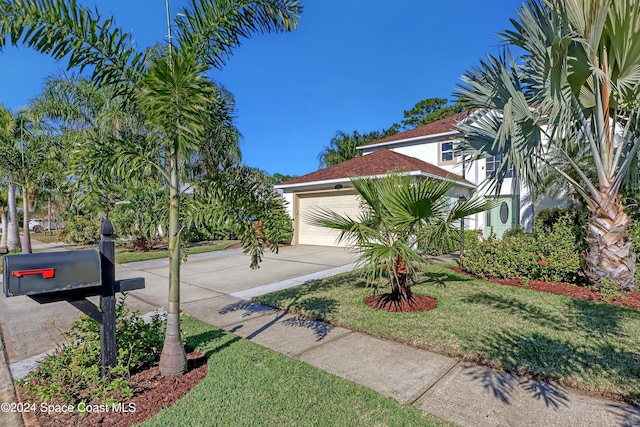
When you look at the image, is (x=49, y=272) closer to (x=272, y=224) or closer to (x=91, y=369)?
(x=91, y=369)

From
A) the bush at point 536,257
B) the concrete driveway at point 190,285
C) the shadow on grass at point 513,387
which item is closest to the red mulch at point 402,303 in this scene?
the shadow on grass at point 513,387

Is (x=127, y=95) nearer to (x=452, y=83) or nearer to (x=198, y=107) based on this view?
(x=198, y=107)

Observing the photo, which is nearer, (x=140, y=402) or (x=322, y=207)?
(x=140, y=402)

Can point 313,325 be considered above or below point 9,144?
below

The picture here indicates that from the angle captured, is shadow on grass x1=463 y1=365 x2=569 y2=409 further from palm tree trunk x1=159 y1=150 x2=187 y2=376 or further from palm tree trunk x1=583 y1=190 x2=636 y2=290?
palm tree trunk x1=583 y1=190 x2=636 y2=290

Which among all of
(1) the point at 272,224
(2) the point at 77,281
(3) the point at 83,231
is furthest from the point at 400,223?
(3) the point at 83,231

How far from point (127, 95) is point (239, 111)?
133 centimetres

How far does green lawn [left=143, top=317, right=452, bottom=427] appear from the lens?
257 centimetres

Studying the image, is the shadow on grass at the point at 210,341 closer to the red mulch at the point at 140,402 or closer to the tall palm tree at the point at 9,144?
the red mulch at the point at 140,402

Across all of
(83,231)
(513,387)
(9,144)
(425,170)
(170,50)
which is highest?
(9,144)

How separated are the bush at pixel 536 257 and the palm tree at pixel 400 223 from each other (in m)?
2.87

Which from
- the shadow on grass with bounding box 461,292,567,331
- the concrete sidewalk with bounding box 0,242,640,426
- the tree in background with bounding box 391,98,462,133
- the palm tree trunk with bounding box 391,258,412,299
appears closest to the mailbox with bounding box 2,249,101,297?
the concrete sidewalk with bounding box 0,242,640,426

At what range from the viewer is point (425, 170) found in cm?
1297

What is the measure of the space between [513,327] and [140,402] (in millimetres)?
4413
